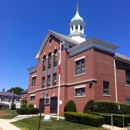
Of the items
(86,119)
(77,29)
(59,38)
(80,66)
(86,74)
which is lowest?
(86,119)

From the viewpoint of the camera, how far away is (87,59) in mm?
23938

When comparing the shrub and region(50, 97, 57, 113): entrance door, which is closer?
the shrub

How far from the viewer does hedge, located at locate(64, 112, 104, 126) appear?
15.3 metres

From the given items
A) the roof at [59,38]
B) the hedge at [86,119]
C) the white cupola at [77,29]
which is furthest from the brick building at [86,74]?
the white cupola at [77,29]

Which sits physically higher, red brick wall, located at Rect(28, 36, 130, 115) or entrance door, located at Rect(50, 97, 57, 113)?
red brick wall, located at Rect(28, 36, 130, 115)

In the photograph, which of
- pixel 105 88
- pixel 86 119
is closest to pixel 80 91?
pixel 105 88

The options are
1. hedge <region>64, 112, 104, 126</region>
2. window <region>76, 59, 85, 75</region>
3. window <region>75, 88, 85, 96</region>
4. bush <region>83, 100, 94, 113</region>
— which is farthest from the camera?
window <region>76, 59, 85, 75</region>

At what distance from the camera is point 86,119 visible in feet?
52.5

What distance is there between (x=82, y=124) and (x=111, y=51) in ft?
41.8

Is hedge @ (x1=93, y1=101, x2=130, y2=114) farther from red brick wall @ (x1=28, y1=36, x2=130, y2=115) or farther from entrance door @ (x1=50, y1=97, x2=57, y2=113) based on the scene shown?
entrance door @ (x1=50, y1=97, x2=57, y2=113)

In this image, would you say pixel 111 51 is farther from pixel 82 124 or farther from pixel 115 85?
pixel 82 124

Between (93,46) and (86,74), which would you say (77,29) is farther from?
(86,74)

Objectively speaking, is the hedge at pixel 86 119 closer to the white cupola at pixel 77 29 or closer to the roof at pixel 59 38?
the roof at pixel 59 38

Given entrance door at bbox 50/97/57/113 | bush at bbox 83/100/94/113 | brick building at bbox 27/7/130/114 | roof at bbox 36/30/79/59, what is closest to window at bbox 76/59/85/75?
brick building at bbox 27/7/130/114
